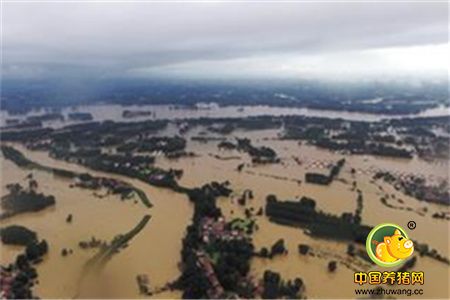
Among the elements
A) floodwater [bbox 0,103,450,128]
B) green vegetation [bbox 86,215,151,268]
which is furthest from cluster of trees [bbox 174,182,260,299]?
floodwater [bbox 0,103,450,128]

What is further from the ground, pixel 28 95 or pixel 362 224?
pixel 28 95

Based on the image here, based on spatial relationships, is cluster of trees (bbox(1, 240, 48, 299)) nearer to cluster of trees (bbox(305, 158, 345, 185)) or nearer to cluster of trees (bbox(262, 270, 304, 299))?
cluster of trees (bbox(262, 270, 304, 299))

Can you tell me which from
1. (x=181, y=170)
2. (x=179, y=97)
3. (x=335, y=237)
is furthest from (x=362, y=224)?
(x=179, y=97)

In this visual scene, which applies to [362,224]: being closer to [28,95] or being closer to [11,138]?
[11,138]

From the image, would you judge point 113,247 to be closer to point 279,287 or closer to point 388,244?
point 279,287

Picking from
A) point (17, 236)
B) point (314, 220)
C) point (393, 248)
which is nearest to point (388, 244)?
point (393, 248)
